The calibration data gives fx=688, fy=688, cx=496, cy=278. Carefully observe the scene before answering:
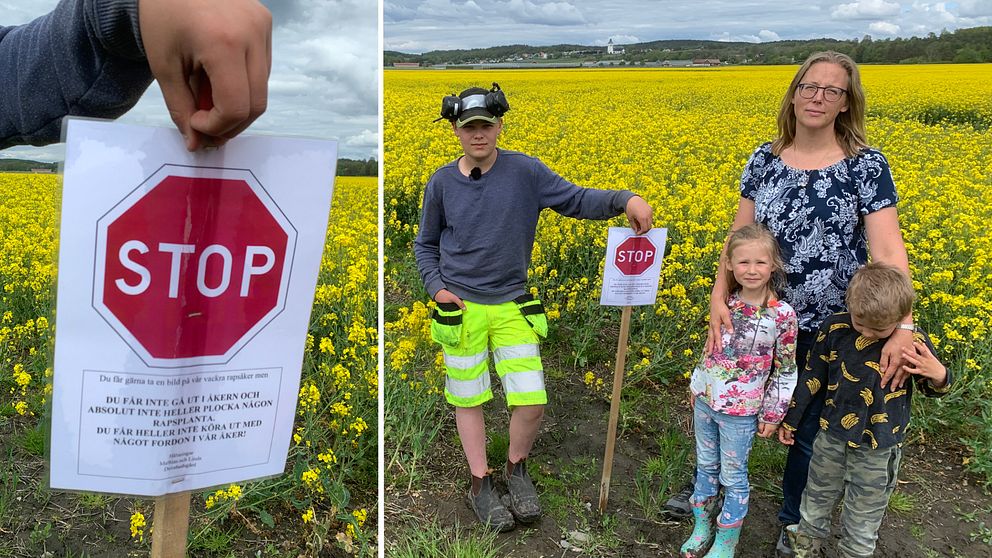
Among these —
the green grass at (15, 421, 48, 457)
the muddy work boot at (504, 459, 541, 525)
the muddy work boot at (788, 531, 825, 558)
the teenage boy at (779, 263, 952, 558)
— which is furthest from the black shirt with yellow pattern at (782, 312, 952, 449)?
the green grass at (15, 421, 48, 457)

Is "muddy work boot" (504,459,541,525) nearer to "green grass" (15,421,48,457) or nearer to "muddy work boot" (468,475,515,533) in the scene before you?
"muddy work boot" (468,475,515,533)

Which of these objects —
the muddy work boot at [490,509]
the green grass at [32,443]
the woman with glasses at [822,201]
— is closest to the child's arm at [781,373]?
the woman with glasses at [822,201]

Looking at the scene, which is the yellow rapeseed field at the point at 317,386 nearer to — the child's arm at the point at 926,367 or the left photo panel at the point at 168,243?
the left photo panel at the point at 168,243

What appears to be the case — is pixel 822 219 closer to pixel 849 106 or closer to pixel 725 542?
pixel 849 106

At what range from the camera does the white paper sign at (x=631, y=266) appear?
264 centimetres

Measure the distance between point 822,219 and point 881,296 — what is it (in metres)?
0.38

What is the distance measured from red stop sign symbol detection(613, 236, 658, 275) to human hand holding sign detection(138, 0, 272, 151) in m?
1.89

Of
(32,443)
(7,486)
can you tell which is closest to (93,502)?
(7,486)

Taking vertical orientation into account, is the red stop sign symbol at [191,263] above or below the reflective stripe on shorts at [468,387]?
above

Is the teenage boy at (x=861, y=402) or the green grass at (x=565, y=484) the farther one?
the green grass at (x=565, y=484)

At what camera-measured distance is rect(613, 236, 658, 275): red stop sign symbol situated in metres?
2.66

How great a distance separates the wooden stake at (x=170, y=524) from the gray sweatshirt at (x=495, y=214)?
62.3 inches

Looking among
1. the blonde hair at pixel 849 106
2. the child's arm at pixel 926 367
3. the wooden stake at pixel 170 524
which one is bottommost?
the wooden stake at pixel 170 524

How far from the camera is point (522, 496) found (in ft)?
9.63
